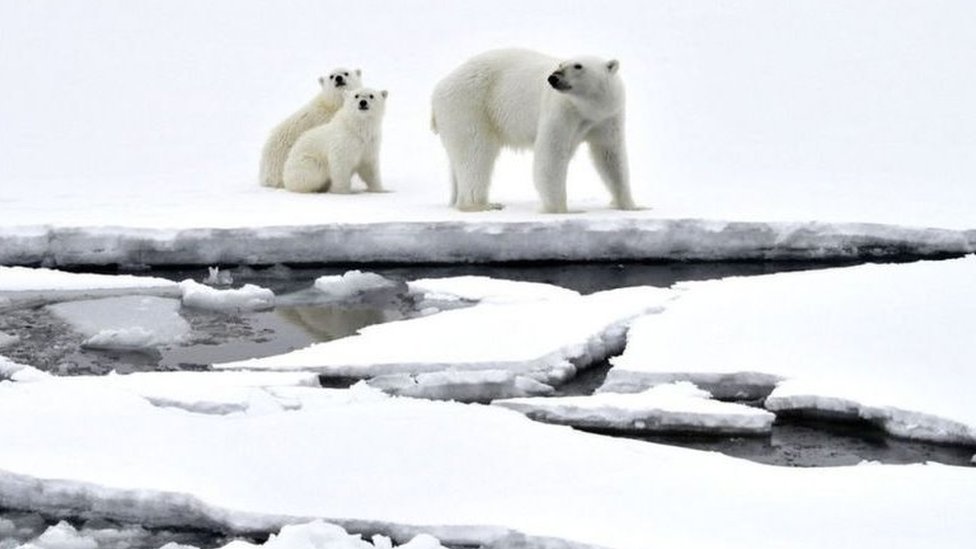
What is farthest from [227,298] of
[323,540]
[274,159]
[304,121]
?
[304,121]

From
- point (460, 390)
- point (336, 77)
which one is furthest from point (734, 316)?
point (336, 77)

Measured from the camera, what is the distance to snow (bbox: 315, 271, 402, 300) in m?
7.30

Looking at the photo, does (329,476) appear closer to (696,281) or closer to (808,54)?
(696,281)

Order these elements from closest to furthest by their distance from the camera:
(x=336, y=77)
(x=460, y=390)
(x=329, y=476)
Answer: (x=329, y=476) < (x=460, y=390) < (x=336, y=77)

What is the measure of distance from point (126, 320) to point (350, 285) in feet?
3.93

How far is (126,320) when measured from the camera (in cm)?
656

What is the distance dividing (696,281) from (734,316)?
1.09 m

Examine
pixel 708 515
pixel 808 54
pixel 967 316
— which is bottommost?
pixel 708 515

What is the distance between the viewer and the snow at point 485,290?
273 inches

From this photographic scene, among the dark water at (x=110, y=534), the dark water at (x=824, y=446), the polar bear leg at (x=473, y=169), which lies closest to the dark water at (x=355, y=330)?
the dark water at (x=824, y=446)

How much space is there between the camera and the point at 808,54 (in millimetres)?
15664

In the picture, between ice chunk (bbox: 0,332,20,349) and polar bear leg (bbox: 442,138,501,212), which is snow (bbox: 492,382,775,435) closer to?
ice chunk (bbox: 0,332,20,349)

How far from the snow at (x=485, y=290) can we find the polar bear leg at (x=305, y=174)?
287 centimetres

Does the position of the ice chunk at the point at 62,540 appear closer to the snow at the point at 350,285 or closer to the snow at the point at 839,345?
the snow at the point at 839,345
